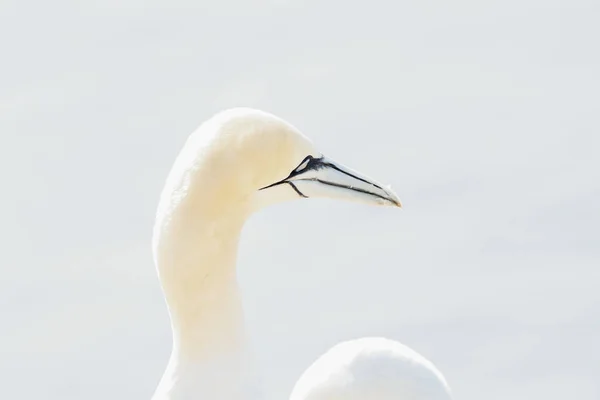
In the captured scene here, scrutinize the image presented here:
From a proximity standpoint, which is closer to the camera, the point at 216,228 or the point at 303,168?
the point at 216,228

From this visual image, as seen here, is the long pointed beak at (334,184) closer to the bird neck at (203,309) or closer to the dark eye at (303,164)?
the dark eye at (303,164)

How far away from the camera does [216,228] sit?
31.1 feet

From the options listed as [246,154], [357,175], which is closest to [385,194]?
[357,175]

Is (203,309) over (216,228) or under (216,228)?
under

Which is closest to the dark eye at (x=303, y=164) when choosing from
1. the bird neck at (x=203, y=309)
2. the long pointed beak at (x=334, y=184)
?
the long pointed beak at (x=334, y=184)

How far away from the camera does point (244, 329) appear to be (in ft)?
31.3

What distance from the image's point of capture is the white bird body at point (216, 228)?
938 centimetres

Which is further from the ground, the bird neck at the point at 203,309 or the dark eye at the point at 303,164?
the dark eye at the point at 303,164

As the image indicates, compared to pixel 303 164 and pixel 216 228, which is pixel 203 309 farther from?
pixel 303 164

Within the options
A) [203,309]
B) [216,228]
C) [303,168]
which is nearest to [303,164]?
[303,168]

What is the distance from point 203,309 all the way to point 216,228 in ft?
1.08

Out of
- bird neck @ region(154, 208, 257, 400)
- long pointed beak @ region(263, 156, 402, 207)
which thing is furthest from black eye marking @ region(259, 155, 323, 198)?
bird neck @ region(154, 208, 257, 400)

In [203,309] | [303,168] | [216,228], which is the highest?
[303,168]

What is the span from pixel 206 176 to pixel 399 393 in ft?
8.98
